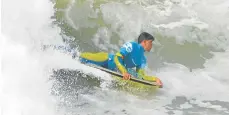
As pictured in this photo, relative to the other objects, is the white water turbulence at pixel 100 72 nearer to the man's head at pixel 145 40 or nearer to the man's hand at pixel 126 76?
the man's hand at pixel 126 76

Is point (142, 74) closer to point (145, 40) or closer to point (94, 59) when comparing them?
point (145, 40)

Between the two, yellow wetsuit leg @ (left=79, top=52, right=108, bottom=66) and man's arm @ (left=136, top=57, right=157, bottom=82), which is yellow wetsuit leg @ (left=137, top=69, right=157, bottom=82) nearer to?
man's arm @ (left=136, top=57, right=157, bottom=82)

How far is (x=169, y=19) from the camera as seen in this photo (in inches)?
206

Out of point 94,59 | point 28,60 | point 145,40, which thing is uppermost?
point 145,40

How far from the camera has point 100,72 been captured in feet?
12.4

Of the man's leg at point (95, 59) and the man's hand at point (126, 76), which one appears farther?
the man's leg at point (95, 59)

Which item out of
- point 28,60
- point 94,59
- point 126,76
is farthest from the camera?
point 94,59

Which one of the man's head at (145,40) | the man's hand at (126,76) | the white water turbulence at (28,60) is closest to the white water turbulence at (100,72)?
the white water turbulence at (28,60)

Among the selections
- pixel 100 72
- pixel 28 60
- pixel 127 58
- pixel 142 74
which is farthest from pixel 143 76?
pixel 28 60

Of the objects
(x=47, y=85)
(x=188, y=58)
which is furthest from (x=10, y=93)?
(x=188, y=58)

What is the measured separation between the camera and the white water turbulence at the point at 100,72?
3180 millimetres

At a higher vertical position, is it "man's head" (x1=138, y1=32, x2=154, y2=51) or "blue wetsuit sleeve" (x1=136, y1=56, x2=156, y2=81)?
"man's head" (x1=138, y1=32, x2=154, y2=51)

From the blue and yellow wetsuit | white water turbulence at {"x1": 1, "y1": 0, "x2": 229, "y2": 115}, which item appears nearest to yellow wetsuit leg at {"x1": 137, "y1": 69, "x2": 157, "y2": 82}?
the blue and yellow wetsuit

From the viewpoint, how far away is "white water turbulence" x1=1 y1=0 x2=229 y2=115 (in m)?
3.18
